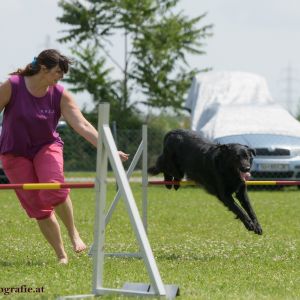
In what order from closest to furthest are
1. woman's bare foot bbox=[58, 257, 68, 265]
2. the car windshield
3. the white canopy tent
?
woman's bare foot bbox=[58, 257, 68, 265] < the car windshield < the white canopy tent

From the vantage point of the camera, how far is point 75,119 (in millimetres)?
6355

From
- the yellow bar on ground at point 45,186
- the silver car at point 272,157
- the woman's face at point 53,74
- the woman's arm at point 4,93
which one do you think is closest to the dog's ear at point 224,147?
the woman's face at point 53,74

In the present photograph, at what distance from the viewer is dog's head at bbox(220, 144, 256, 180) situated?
7992 mm

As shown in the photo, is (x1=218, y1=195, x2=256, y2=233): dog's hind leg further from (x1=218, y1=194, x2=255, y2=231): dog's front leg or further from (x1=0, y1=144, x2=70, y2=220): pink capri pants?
(x1=0, y1=144, x2=70, y2=220): pink capri pants

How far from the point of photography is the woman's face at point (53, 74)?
624 centimetres

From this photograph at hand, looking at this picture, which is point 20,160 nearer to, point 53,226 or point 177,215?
point 53,226

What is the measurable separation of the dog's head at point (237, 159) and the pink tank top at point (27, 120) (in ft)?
7.12

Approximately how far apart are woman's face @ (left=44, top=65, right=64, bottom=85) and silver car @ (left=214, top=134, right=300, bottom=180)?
32.4 ft

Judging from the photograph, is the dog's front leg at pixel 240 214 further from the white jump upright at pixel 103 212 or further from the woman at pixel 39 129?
the white jump upright at pixel 103 212

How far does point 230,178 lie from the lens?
26.6 ft

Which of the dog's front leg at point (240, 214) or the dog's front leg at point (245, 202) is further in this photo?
the dog's front leg at point (245, 202)

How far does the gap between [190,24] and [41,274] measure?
22252 mm

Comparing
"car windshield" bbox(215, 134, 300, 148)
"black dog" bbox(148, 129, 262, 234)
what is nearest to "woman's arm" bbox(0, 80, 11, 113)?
"black dog" bbox(148, 129, 262, 234)

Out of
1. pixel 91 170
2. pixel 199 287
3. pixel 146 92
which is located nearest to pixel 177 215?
pixel 199 287
